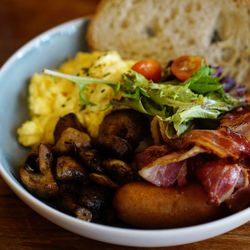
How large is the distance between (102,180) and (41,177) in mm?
318

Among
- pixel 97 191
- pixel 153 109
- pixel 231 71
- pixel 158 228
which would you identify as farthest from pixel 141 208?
pixel 231 71

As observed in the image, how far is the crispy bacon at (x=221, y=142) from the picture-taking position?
1939mm

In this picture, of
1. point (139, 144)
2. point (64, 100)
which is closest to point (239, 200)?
point (139, 144)

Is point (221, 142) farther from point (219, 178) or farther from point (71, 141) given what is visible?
point (71, 141)

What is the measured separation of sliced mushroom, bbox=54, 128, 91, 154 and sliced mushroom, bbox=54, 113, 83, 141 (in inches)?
3.8

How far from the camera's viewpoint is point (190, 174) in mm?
2023

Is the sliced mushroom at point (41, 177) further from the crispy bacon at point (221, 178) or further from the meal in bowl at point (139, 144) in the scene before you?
the crispy bacon at point (221, 178)

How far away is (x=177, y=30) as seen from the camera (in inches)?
128

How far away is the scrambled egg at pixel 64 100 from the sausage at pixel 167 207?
0.68 metres

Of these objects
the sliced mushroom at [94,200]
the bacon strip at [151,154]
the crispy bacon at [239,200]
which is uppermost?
the bacon strip at [151,154]

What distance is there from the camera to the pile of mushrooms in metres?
2.08

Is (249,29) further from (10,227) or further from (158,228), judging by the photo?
(10,227)

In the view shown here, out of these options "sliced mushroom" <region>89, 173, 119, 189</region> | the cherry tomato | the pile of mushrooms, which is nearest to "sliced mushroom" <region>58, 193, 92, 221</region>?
the pile of mushrooms

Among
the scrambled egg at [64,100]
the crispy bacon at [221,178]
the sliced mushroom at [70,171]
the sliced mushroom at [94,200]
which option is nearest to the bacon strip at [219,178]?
the crispy bacon at [221,178]
